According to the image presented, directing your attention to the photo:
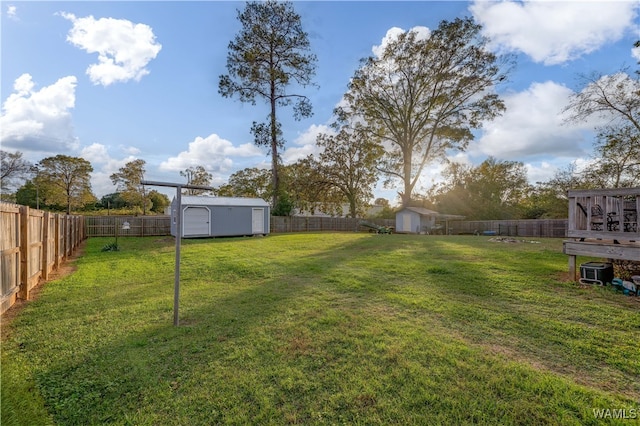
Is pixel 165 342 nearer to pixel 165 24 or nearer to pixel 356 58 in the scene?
pixel 165 24

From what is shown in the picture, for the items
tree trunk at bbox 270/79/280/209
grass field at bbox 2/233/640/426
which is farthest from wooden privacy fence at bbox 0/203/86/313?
tree trunk at bbox 270/79/280/209

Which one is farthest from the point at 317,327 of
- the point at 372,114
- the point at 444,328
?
the point at 372,114

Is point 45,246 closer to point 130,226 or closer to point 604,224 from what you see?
point 604,224

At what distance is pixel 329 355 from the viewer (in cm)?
280

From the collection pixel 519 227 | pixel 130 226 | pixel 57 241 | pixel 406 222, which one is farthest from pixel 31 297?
pixel 519 227

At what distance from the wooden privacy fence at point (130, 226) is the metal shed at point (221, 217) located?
1568 mm

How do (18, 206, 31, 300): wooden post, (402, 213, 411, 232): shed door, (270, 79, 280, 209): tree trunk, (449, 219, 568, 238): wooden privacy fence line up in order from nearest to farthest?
(18, 206, 31, 300): wooden post, (449, 219, 568, 238): wooden privacy fence, (270, 79, 280, 209): tree trunk, (402, 213, 411, 232): shed door

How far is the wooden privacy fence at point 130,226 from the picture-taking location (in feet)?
56.1

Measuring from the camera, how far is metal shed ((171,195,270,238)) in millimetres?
15969

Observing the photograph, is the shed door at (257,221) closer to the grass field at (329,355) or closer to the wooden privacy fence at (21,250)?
the wooden privacy fence at (21,250)

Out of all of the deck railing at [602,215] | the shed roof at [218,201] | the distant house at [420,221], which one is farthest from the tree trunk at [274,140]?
the deck railing at [602,215]

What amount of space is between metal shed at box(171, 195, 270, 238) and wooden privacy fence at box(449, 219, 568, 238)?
16.9m

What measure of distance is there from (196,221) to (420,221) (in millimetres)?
17518

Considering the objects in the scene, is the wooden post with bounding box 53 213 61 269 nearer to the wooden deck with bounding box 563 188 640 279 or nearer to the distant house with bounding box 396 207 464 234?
the wooden deck with bounding box 563 188 640 279
